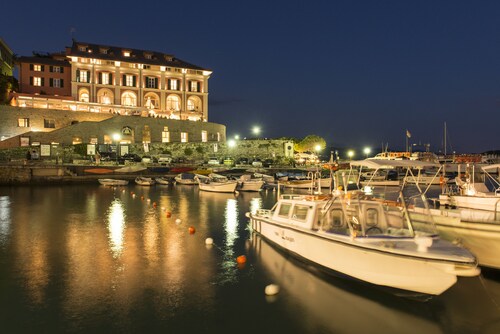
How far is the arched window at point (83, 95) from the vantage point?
8131cm

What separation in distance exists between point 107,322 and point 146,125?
7089cm

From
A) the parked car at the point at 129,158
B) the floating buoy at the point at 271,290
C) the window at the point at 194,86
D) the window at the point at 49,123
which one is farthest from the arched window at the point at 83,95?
the floating buoy at the point at 271,290

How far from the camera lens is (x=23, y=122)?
70.8 meters

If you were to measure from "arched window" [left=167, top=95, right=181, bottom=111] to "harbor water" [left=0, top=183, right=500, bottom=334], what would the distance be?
2716 inches

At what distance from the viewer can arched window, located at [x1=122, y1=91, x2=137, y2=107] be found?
278 feet

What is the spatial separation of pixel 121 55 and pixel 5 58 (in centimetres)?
2954

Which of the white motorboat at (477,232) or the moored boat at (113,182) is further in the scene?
the moored boat at (113,182)

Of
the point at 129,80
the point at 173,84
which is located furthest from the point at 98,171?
the point at 173,84

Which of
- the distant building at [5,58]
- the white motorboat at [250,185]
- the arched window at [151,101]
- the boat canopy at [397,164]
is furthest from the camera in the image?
the distant building at [5,58]

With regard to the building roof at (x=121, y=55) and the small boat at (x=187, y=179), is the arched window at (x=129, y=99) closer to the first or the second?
the building roof at (x=121, y=55)

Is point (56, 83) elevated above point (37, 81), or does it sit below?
below

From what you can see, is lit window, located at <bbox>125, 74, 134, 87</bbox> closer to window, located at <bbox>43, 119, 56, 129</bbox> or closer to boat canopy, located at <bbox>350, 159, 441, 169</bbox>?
window, located at <bbox>43, 119, 56, 129</bbox>

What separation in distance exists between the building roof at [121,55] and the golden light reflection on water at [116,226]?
187 ft

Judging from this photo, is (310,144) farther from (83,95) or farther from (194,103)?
(83,95)
